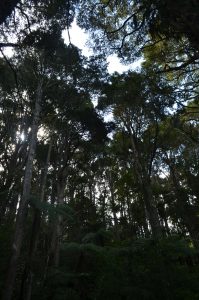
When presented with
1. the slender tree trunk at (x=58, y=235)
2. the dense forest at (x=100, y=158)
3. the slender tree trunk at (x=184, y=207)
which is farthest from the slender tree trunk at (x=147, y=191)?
the slender tree trunk at (x=184, y=207)

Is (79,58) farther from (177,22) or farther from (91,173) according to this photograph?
(91,173)

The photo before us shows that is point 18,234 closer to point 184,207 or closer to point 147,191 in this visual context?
point 147,191

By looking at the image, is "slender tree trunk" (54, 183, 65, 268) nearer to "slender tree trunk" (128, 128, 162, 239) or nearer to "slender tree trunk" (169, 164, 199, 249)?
"slender tree trunk" (128, 128, 162, 239)

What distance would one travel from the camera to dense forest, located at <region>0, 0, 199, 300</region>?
657 cm

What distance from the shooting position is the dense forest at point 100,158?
657cm

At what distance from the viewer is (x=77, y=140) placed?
17.1 meters

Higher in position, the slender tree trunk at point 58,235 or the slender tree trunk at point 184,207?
the slender tree trunk at point 184,207

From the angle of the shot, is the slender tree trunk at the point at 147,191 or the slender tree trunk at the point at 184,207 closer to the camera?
the slender tree trunk at the point at 147,191

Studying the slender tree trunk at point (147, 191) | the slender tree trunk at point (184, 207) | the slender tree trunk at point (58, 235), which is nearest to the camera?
the slender tree trunk at point (58, 235)

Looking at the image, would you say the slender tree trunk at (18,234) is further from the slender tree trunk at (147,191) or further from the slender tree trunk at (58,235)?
the slender tree trunk at (147,191)

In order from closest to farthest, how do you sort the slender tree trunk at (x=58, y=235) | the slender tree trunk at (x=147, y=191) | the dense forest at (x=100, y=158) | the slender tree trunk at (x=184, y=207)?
1. the dense forest at (x=100, y=158)
2. the slender tree trunk at (x=58, y=235)
3. the slender tree trunk at (x=147, y=191)
4. the slender tree trunk at (x=184, y=207)

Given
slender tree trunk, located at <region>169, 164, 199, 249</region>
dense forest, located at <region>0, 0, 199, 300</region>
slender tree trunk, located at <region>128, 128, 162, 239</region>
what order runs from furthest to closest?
slender tree trunk, located at <region>169, 164, 199, 249</region>, slender tree trunk, located at <region>128, 128, 162, 239</region>, dense forest, located at <region>0, 0, 199, 300</region>

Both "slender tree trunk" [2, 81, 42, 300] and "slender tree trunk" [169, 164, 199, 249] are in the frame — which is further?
"slender tree trunk" [169, 164, 199, 249]

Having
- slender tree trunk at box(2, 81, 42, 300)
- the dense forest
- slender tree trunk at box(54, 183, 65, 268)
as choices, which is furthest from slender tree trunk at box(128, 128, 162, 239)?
slender tree trunk at box(2, 81, 42, 300)
